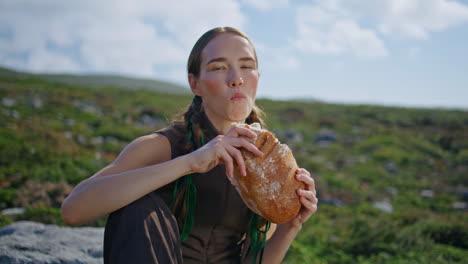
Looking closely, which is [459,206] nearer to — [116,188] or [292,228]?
[292,228]

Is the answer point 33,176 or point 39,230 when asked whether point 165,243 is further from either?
point 33,176

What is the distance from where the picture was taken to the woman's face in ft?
8.98

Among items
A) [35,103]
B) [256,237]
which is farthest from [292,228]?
[35,103]

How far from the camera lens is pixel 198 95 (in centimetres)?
313

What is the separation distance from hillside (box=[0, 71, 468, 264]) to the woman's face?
40.9 inches

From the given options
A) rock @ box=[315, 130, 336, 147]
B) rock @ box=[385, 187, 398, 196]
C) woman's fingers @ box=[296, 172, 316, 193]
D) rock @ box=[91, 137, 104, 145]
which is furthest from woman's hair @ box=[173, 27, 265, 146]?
rock @ box=[315, 130, 336, 147]

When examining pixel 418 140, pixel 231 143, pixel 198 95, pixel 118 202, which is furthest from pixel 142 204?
pixel 418 140

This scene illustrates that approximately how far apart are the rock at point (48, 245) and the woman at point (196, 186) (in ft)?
4.76

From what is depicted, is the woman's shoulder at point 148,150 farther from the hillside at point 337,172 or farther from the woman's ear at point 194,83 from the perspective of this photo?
the hillside at point 337,172

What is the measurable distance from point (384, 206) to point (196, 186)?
30.7ft

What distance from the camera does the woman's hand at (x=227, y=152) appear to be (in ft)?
7.20

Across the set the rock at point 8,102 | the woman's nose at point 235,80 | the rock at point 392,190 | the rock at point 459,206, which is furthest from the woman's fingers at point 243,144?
the rock at point 8,102

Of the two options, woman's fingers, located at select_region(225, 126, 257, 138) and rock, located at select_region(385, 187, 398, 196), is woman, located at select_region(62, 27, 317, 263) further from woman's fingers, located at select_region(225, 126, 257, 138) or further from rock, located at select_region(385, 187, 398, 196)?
rock, located at select_region(385, 187, 398, 196)

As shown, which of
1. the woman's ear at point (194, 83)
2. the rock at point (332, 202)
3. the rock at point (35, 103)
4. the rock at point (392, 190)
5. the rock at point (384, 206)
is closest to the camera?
the woman's ear at point (194, 83)
